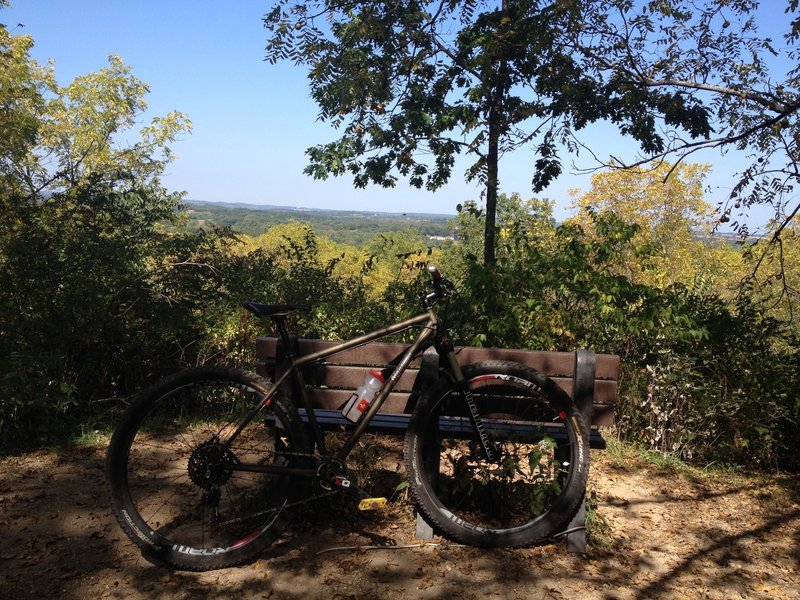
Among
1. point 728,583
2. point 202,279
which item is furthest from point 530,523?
point 202,279

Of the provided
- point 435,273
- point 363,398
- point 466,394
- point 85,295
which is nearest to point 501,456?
point 466,394

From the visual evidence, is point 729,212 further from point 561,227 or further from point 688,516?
point 688,516

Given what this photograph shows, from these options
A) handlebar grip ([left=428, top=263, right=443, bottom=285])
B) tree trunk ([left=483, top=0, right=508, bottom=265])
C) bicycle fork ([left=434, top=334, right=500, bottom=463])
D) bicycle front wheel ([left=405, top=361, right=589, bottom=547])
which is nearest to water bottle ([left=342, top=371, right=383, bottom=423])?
bicycle front wheel ([left=405, top=361, right=589, bottom=547])

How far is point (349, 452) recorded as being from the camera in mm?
3137

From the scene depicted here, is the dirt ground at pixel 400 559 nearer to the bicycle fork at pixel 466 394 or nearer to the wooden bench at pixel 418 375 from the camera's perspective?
the wooden bench at pixel 418 375

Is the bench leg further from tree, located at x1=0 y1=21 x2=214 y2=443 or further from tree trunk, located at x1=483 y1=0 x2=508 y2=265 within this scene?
tree trunk, located at x1=483 y1=0 x2=508 y2=265

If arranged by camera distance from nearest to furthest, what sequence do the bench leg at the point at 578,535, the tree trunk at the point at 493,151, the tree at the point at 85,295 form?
the bench leg at the point at 578,535, the tree at the point at 85,295, the tree trunk at the point at 493,151

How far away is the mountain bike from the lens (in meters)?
2.93

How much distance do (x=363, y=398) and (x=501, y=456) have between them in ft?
2.52

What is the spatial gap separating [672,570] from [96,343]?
474 centimetres

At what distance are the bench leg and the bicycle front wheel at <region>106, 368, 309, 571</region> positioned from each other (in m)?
1.39

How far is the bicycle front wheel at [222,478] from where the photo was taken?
288 cm

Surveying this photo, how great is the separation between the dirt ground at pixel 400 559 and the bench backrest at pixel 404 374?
2.20ft

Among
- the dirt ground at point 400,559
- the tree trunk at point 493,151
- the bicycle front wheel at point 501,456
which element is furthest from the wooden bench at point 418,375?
the tree trunk at point 493,151
